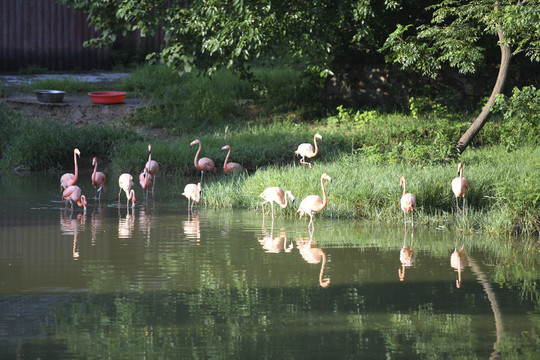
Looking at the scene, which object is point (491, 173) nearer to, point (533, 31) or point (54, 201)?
point (533, 31)

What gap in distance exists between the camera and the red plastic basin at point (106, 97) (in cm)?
2041

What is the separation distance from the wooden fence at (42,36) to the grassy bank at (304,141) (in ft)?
8.72

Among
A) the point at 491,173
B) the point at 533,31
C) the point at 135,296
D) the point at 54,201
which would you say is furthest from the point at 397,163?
the point at 135,296

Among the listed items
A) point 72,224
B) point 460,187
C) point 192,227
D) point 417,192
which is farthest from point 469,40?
point 72,224

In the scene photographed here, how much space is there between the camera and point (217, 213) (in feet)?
40.8

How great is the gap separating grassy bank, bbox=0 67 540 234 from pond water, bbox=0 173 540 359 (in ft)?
2.48

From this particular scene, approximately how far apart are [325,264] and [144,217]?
12.6 ft

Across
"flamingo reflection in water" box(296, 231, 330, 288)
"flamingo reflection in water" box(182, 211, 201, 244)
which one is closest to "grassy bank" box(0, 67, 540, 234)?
"flamingo reflection in water" box(182, 211, 201, 244)

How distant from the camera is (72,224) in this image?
11.5m

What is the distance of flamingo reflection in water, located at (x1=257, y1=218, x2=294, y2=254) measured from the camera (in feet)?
32.2

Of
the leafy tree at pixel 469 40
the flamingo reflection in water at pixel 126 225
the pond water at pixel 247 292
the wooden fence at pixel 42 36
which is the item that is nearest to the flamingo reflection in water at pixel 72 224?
the pond water at pixel 247 292

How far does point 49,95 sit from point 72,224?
935cm

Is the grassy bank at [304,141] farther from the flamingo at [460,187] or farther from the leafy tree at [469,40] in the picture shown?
the leafy tree at [469,40]

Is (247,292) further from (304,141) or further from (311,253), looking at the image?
(304,141)
